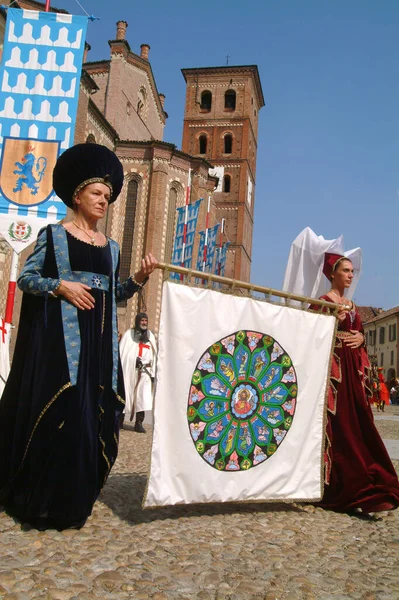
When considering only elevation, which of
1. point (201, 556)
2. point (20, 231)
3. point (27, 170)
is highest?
point (27, 170)

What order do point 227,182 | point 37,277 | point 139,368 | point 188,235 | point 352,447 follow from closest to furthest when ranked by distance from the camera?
point 37,277 < point 352,447 < point 139,368 < point 188,235 < point 227,182

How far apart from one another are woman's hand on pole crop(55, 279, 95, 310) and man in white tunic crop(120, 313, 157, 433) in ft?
15.6

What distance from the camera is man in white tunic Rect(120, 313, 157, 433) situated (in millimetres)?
7574

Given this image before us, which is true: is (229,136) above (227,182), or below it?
above

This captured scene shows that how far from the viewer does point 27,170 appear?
7.17 metres

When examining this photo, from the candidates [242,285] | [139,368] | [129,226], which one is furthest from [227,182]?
[242,285]

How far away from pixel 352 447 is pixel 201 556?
1628 mm

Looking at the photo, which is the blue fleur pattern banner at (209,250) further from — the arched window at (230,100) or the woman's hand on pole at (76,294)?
the arched window at (230,100)

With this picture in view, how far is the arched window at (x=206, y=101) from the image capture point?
46.7 metres

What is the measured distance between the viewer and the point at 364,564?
8.04 feet

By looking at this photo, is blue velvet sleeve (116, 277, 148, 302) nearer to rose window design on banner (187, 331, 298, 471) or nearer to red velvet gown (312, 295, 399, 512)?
rose window design on banner (187, 331, 298, 471)

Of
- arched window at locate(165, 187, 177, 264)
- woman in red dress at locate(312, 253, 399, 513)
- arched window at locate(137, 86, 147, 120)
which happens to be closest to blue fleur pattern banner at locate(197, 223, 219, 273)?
arched window at locate(165, 187, 177, 264)

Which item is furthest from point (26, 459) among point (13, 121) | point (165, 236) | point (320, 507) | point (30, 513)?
point (165, 236)

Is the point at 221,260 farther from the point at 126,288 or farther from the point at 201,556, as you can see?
the point at 201,556
